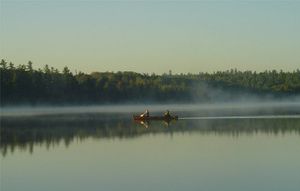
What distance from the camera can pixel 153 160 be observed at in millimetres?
29484

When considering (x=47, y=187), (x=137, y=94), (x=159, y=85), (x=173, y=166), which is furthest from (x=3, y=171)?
(x=159, y=85)

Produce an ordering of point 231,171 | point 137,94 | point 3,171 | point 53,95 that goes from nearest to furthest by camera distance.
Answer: point 231,171 < point 3,171 < point 53,95 < point 137,94

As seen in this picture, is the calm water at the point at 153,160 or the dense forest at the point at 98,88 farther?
the dense forest at the point at 98,88

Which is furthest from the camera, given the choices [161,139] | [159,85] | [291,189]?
[159,85]

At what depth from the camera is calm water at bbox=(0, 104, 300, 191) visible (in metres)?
23.2

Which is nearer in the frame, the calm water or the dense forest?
the calm water

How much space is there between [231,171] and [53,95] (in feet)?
333

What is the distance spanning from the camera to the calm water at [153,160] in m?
23.2

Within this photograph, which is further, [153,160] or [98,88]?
[98,88]

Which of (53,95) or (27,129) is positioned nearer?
(27,129)

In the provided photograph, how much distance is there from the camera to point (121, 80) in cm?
15850

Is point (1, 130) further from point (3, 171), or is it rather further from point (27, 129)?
point (3, 171)

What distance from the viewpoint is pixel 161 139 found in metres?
40.0

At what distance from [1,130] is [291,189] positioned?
3224 cm
